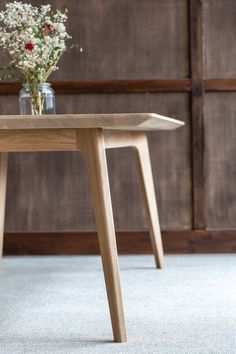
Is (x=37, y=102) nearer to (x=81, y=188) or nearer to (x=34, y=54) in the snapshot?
(x=34, y=54)

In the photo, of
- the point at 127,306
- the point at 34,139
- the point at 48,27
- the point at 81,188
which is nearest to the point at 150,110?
the point at 81,188

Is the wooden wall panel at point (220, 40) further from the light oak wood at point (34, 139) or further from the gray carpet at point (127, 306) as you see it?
the light oak wood at point (34, 139)

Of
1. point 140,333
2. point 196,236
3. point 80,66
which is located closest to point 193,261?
point 196,236

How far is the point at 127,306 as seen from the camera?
1915 millimetres

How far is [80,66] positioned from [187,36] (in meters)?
0.44

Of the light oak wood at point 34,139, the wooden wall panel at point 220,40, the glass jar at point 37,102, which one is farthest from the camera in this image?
the wooden wall panel at point 220,40

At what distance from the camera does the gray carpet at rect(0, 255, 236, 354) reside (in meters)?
1.55

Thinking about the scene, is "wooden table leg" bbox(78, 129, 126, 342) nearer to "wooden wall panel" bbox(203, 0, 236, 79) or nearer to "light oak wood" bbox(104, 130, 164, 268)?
"light oak wood" bbox(104, 130, 164, 268)

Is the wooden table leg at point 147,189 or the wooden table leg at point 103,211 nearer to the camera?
the wooden table leg at point 103,211

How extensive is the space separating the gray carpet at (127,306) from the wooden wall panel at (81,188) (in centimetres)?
18

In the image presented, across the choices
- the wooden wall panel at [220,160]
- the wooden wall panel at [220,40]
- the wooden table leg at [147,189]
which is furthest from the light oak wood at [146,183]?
the wooden wall panel at [220,40]

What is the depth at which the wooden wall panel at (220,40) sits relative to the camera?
2791 millimetres

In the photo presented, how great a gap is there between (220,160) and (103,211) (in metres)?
1.30

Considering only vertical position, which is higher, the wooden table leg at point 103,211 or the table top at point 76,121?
the table top at point 76,121
